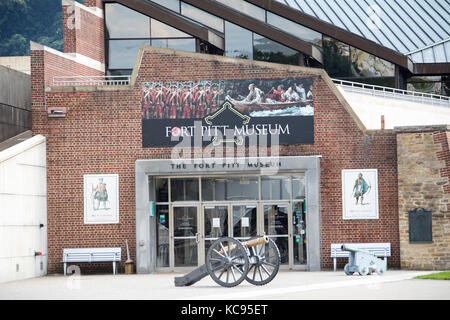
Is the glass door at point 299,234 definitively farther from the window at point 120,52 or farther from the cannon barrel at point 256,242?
the window at point 120,52

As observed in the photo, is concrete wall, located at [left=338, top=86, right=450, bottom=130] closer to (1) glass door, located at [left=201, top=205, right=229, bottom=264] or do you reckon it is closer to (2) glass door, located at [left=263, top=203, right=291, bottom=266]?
(2) glass door, located at [left=263, top=203, right=291, bottom=266]

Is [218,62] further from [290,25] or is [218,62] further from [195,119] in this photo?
[290,25]

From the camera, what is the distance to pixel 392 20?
3522 cm

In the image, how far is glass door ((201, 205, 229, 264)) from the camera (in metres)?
23.4

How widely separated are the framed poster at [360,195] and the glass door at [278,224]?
1797 millimetres

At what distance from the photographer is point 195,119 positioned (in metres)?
23.1

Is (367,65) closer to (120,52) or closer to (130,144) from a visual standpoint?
(120,52)

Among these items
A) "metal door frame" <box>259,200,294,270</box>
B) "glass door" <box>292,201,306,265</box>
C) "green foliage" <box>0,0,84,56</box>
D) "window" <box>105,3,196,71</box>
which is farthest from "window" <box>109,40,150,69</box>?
"green foliage" <box>0,0,84,56</box>

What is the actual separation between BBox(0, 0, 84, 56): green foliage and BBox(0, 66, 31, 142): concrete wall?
40446mm

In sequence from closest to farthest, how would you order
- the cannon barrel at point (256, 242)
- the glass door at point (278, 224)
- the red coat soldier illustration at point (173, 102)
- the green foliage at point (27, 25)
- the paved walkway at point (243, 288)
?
1. the paved walkway at point (243, 288)
2. the cannon barrel at point (256, 242)
3. the red coat soldier illustration at point (173, 102)
4. the glass door at point (278, 224)
5. the green foliage at point (27, 25)

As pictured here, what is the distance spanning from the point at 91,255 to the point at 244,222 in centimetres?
459

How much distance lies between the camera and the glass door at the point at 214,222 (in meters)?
23.4

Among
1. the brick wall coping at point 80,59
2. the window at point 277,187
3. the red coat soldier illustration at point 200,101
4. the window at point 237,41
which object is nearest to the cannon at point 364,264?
the window at point 277,187

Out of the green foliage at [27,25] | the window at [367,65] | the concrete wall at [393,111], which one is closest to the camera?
the concrete wall at [393,111]
